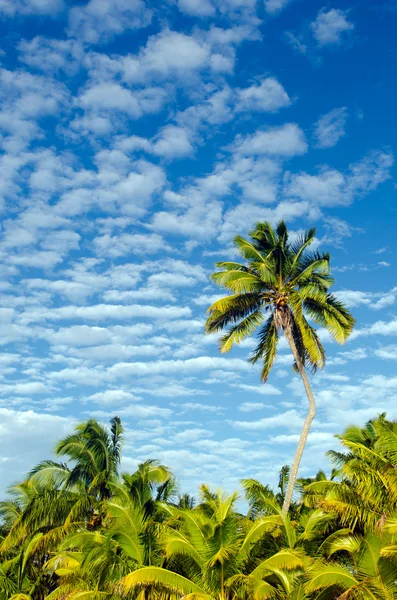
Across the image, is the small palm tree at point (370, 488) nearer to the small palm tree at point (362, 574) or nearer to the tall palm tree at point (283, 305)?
the small palm tree at point (362, 574)

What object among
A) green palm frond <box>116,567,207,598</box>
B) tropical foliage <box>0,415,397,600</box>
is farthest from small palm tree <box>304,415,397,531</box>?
green palm frond <box>116,567,207,598</box>

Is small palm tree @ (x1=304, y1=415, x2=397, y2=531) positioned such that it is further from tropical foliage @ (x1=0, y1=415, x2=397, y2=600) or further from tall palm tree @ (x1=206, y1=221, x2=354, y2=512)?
tall palm tree @ (x1=206, y1=221, x2=354, y2=512)

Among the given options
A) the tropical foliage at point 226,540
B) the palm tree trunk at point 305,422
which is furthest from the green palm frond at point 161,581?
the palm tree trunk at point 305,422

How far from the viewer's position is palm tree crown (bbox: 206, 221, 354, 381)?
94.4 ft

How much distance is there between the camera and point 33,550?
2753 cm

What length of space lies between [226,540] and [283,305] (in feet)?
40.1

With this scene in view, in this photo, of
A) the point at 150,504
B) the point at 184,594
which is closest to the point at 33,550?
the point at 150,504

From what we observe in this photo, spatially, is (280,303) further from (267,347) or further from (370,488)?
(370,488)

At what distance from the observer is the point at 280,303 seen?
29281mm

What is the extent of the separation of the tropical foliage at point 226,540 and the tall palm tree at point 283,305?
4394 mm

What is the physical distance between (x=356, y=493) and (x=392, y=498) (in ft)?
4.10

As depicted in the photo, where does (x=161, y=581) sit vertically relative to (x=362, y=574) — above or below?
below

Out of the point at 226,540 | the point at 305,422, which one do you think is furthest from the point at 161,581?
the point at 305,422

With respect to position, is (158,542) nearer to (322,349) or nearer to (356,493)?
(356,493)
